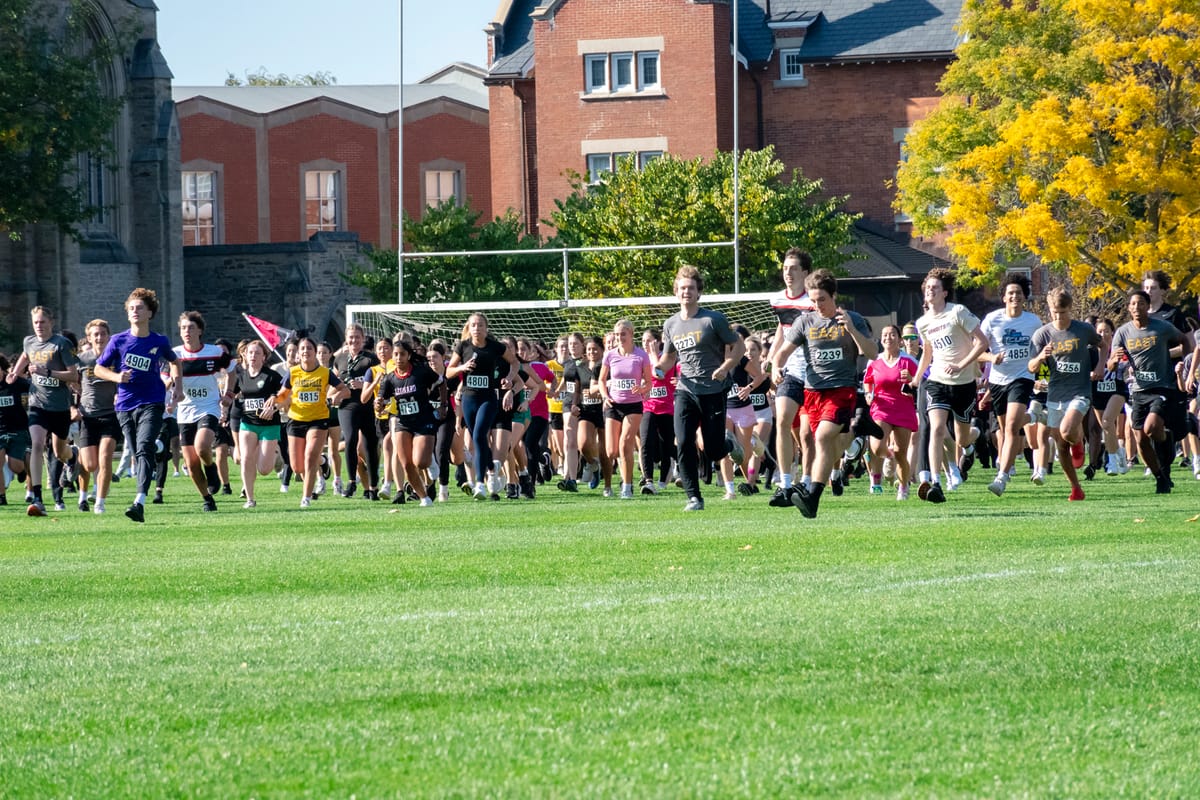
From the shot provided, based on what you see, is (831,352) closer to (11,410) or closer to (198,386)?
(198,386)

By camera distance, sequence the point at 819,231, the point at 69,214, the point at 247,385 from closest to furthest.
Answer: the point at 247,385 → the point at 69,214 → the point at 819,231

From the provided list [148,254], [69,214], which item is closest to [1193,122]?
[69,214]

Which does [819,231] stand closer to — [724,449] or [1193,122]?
[1193,122]

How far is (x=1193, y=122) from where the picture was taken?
42.6m

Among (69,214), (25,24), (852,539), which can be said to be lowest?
(852,539)

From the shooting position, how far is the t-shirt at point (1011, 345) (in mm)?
17219

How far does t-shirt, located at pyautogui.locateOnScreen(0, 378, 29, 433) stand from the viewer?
2000 cm

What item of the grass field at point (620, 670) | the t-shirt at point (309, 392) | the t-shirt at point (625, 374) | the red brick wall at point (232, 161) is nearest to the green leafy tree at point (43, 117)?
the t-shirt at point (309, 392)

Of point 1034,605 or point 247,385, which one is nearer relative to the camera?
point 1034,605

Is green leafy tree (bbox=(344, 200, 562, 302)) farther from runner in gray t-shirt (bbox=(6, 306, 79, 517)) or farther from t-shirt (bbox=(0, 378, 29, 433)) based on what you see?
runner in gray t-shirt (bbox=(6, 306, 79, 517))

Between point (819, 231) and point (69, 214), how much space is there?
18980 mm

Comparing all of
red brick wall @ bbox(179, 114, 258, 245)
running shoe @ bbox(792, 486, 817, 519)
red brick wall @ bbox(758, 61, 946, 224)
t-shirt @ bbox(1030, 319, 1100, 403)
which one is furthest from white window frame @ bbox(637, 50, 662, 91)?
running shoe @ bbox(792, 486, 817, 519)

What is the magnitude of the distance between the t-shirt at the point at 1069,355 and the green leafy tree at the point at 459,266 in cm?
3165

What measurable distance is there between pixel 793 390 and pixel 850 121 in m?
44.0
